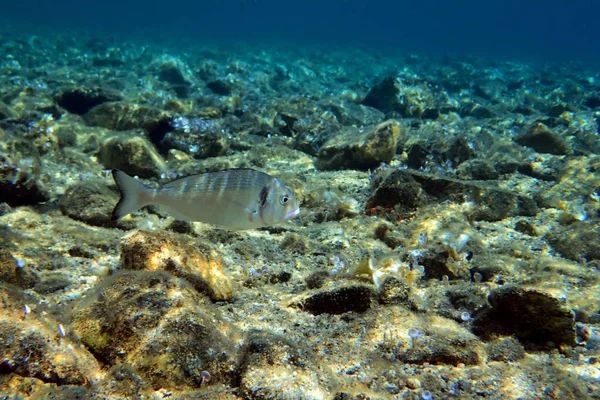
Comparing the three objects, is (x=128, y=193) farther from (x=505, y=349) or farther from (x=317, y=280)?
(x=505, y=349)

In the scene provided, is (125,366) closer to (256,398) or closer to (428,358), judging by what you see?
(256,398)

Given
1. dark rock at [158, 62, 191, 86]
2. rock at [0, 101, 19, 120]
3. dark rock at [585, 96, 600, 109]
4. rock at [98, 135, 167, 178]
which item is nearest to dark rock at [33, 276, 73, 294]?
rock at [98, 135, 167, 178]

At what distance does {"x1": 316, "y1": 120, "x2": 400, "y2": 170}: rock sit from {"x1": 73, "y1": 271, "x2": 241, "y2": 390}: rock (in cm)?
629

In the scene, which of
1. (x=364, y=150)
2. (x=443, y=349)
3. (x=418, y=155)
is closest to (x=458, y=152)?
(x=418, y=155)

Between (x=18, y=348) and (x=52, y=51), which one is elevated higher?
(x=18, y=348)

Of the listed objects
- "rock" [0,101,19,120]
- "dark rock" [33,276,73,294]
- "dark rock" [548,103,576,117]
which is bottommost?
"rock" [0,101,19,120]

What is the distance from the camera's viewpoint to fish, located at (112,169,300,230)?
9.26ft

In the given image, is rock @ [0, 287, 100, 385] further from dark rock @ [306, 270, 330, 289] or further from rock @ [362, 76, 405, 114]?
rock @ [362, 76, 405, 114]

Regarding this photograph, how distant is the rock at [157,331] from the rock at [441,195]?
159 inches

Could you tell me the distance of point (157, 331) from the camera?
88.4 inches

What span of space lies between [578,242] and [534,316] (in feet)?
9.67

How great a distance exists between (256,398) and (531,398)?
1714mm

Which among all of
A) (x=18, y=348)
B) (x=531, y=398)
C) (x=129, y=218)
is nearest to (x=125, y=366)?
(x=18, y=348)

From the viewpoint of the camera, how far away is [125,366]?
209cm
